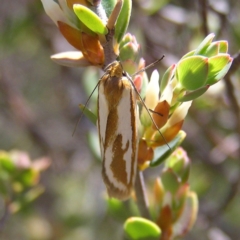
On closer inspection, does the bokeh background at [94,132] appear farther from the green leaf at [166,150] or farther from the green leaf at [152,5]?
the green leaf at [166,150]

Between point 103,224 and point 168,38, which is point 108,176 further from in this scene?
point 103,224

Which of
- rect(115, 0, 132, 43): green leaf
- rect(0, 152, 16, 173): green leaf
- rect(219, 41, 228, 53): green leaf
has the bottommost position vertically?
rect(0, 152, 16, 173): green leaf

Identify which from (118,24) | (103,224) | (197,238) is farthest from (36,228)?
(118,24)

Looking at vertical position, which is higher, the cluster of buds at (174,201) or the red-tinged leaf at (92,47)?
the red-tinged leaf at (92,47)

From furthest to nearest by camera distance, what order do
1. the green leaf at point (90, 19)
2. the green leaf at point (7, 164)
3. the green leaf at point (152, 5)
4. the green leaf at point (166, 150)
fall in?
the green leaf at point (152, 5) → the green leaf at point (7, 164) → the green leaf at point (166, 150) → the green leaf at point (90, 19)

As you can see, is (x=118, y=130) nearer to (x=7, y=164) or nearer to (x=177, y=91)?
(x=177, y=91)

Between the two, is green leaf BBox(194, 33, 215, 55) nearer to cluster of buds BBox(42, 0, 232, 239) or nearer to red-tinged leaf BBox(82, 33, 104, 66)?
cluster of buds BBox(42, 0, 232, 239)

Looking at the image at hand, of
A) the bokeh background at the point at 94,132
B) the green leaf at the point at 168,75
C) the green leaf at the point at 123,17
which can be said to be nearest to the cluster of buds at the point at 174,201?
the green leaf at the point at 168,75

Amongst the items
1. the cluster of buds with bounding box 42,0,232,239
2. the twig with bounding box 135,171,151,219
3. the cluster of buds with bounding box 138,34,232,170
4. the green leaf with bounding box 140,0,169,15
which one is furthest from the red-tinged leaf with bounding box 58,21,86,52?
the green leaf with bounding box 140,0,169,15
